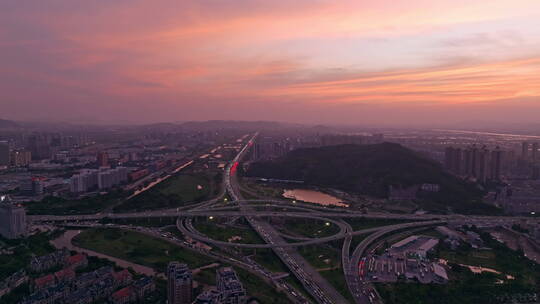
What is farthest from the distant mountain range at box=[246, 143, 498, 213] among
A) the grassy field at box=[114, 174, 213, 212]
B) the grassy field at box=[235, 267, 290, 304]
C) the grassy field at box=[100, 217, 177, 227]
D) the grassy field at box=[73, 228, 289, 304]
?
the grassy field at box=[73, 228, 289, 304]

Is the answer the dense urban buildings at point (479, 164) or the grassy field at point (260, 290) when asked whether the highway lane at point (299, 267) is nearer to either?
the grassy field at point (260, 290)

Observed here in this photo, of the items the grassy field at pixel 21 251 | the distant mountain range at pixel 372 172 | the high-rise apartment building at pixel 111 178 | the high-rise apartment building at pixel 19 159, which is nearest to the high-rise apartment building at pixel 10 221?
the grassy field at pixel 21 251

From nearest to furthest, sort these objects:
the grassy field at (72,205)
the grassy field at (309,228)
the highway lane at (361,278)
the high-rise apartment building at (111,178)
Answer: the highway lane at (361,278) → the grassy field at (309,228) → the grassy field at (72,205) → the high-rise apartment building at (111,178)

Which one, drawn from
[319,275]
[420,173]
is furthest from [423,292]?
[420,173]

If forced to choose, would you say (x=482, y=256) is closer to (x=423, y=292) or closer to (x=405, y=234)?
(x=405, y=234)

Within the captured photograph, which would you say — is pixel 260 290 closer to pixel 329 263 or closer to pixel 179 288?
pixel 179 288

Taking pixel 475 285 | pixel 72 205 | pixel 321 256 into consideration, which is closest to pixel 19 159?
pixel 72 205

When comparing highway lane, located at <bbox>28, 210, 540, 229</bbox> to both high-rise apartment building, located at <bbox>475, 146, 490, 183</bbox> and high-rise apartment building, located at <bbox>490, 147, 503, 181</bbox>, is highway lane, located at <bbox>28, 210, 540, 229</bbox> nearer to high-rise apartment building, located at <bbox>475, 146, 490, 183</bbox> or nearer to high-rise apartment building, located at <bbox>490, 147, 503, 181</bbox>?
high-rise apartment building, located at <bbox>475, 146, 490, 183</bbox>
